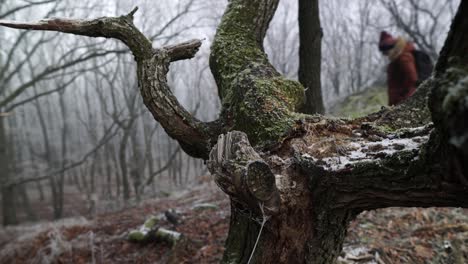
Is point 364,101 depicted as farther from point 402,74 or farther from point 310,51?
point 310,51

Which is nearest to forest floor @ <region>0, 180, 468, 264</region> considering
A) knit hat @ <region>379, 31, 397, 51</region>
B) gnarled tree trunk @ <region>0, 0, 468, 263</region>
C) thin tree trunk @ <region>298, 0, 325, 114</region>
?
gnarled tree trunk @ <region>0, 0, 468, 263</region>

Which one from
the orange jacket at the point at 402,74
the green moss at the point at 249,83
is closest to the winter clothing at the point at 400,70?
the orange jacket at the point at 402,74

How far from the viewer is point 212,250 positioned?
160 inches

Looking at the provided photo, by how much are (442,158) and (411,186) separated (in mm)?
255

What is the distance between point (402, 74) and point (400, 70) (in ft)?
0.24

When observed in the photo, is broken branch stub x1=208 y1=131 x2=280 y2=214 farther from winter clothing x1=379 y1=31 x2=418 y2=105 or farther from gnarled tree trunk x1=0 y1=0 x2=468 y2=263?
winter clothing x1=379 y1=31 x2=418 y2=105

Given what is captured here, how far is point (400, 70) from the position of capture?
475 centimetres

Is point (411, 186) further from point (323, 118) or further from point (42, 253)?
point (42, 253)

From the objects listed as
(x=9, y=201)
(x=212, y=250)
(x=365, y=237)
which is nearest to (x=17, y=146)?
(x=9, y=201)

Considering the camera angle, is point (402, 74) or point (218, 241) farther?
point (402, 74)

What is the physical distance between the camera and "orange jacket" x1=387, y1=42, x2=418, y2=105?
4.68 metres

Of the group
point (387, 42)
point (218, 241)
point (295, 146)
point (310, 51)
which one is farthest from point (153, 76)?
point (387, 42)

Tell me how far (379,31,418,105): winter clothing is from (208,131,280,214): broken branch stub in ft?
13.4

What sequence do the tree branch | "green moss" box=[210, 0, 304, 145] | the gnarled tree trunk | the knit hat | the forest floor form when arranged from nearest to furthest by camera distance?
the gnarled tree trunk, "green moss" box=[210, 0, 304, 145], the tree branch, the forest floor, the knit hat
